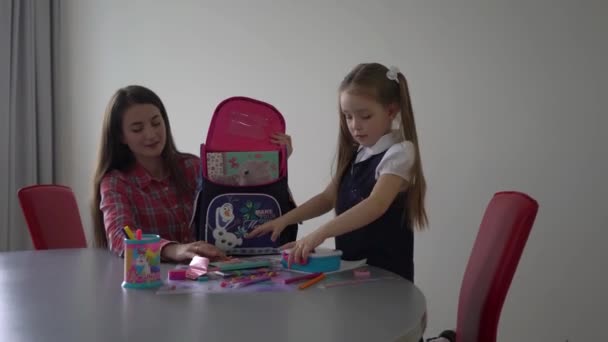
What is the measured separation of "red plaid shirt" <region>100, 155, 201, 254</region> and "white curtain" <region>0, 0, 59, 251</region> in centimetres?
198

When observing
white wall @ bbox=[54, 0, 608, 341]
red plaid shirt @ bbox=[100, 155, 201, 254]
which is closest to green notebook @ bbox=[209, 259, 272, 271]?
red plaid shirt @ bbox=[100, 155, 201, 254]

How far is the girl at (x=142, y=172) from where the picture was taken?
1.82 m

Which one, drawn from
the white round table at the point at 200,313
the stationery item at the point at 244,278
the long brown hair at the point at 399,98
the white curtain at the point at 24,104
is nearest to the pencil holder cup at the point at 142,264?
the white round table at the point at 200,313

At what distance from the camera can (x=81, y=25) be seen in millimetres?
3820

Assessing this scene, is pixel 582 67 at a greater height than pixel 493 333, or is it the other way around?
pixel 582 67

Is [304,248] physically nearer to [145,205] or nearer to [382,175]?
[382,175]

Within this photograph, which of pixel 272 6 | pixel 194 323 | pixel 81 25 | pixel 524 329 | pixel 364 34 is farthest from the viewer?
pixel 81 25

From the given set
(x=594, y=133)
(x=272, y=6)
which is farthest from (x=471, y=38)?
(x=272, y=6)

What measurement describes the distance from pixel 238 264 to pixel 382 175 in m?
0.43

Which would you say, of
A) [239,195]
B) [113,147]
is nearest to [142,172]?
[113,147]

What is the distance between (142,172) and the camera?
74.2 inches

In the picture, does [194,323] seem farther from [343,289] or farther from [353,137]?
[353,137]

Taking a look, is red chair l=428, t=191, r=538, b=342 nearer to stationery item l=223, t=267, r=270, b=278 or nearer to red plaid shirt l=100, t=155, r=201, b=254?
stationery item l=223, t=267, r=270, b=278

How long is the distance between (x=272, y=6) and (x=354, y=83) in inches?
54.7
